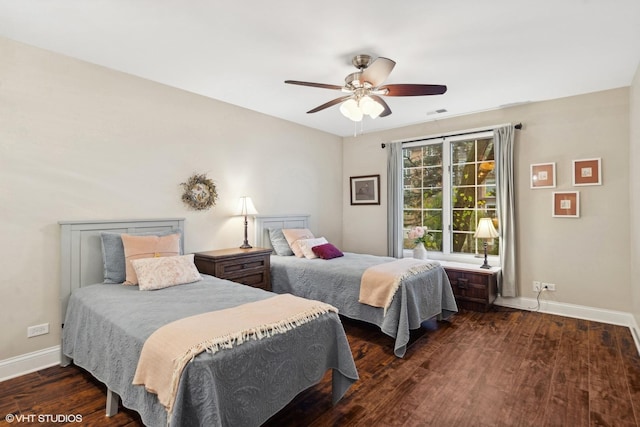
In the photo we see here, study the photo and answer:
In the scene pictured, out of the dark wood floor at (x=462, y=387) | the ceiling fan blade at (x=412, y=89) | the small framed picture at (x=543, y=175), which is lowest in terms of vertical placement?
the dark wood floor at (x=462, y=387)

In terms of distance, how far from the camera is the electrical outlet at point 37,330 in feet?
8.45

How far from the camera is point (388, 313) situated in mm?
2926

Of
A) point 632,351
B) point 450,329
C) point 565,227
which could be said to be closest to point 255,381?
point 450,329

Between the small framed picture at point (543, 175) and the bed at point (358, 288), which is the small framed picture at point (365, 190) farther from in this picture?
the small framed picture at point (543, 175)

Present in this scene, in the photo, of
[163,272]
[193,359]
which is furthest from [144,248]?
[193,359]

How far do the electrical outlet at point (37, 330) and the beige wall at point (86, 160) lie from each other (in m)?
0.03

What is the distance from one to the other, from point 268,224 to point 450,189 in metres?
2.65

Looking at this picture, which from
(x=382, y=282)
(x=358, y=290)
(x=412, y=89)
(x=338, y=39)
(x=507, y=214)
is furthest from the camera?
(x=507, y=214)

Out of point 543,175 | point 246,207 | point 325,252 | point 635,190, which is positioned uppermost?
point 543,175

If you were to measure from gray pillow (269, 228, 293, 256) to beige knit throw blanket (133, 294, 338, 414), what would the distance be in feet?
7.54

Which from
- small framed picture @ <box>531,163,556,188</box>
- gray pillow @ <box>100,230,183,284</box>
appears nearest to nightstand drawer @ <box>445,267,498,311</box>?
small framed picture @ <box>531,163,556,188</box>

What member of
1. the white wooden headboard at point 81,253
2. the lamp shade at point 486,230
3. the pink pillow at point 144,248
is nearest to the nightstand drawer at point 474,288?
the lamp shade at point 486,230

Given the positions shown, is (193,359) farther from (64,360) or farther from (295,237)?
(295,237)

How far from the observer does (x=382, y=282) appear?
3.04 metres
